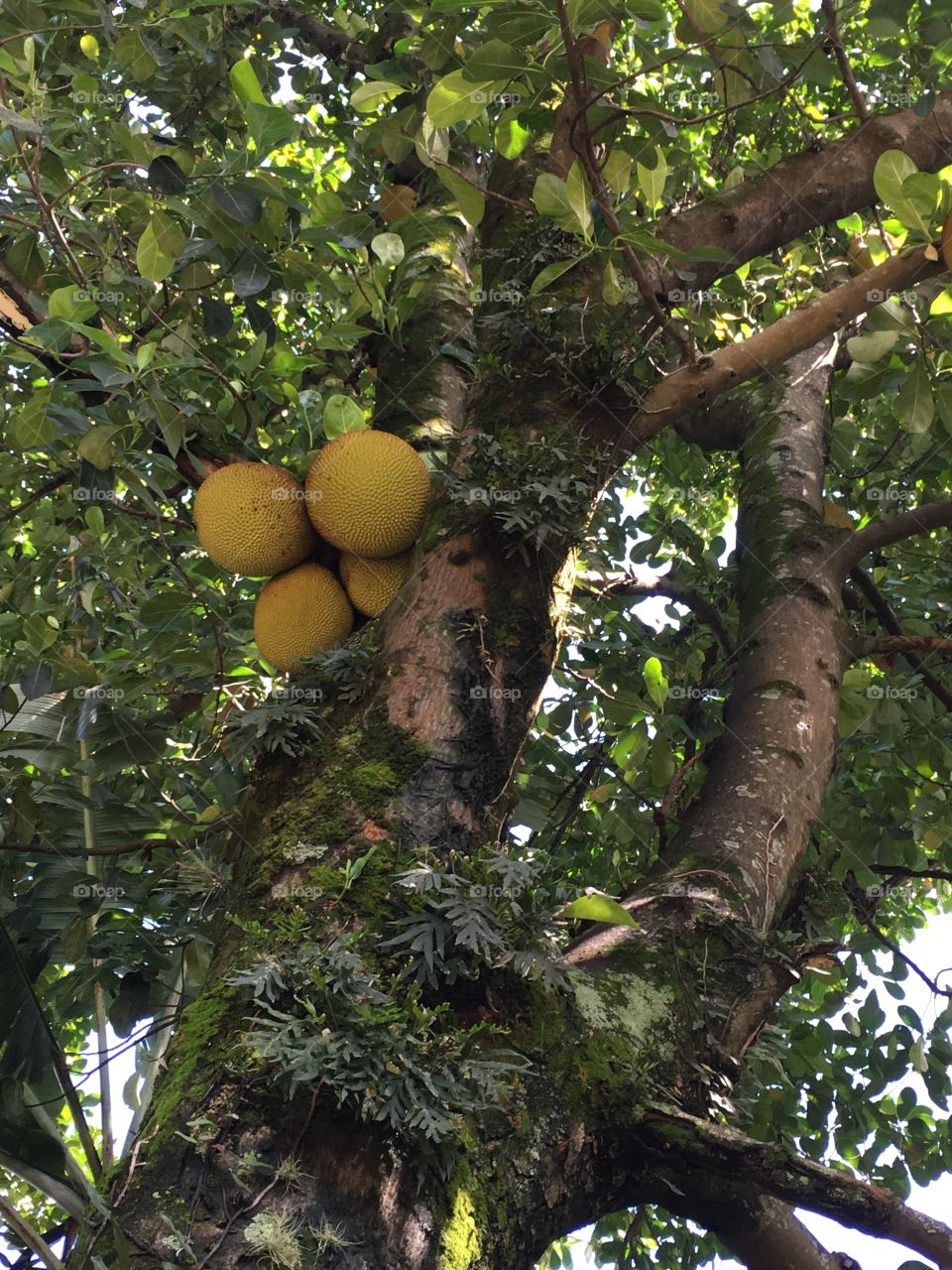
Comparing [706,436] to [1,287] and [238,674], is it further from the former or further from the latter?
[1,287]

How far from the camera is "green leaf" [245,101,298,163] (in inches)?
66.4

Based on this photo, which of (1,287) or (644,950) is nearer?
(644,950)

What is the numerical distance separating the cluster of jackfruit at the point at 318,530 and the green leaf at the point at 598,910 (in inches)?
24.9

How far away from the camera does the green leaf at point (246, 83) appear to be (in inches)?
65.5

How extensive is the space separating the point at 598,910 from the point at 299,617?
2.47 feet

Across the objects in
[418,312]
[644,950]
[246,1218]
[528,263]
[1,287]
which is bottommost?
[246,1218]

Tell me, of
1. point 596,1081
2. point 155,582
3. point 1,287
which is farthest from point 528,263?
point 155,582

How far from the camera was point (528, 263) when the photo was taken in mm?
1980

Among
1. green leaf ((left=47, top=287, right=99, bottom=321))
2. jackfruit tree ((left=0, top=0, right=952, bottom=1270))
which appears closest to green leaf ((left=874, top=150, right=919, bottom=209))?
jackfruit tree ((left=0, top=0, right=952, bottom=1270))

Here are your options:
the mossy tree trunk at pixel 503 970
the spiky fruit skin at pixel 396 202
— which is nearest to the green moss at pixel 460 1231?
the mossy tree trunk at pixel 503 970

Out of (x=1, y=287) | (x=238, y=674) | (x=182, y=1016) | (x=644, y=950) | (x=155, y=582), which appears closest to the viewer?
(x=182, y=1016)

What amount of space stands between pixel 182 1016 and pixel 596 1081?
0.52 metres

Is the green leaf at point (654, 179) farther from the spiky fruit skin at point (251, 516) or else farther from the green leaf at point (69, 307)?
the green leaf at point (69, 307)

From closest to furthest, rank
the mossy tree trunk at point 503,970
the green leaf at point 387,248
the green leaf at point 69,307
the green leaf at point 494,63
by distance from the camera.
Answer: the mossy tree trunk at point 503,970
the green leaf at point 494,63
the green leaf at point 69,307
the green leaf at point 387,248
